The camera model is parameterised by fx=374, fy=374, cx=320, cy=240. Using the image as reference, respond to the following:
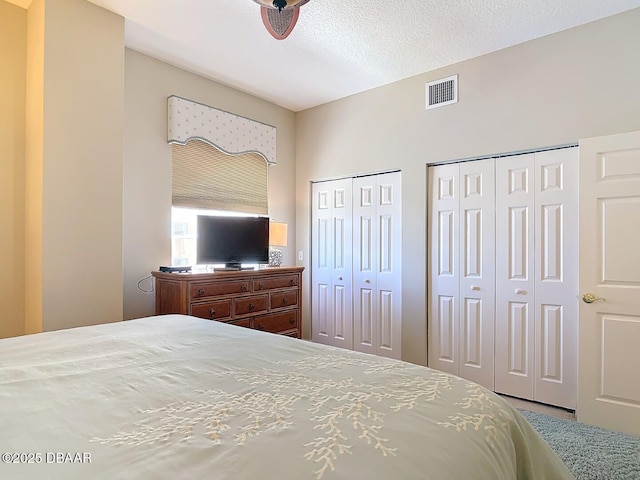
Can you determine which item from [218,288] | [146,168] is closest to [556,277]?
[218,288]

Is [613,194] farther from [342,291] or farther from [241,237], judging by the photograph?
[241,237]

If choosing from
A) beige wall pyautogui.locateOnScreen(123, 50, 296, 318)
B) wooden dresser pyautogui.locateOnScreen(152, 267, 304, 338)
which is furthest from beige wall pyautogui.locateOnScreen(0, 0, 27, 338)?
wooden dresser pyautogui.locateOnScreen(152, 267, 304, 338)

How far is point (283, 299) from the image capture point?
384 cm

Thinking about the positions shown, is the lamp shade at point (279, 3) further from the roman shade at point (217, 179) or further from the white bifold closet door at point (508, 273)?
the white bifold closet door at point (508, 273)

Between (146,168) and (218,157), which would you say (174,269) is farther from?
(218,157)

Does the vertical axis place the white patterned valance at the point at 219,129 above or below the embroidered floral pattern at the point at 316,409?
above

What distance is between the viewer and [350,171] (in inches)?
170

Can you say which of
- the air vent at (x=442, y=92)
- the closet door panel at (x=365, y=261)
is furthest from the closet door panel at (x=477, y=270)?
the closet door panel at (x=365, y=261)

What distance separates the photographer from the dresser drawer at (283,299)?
3.72 m

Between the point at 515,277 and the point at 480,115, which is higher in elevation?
the point at 480,115

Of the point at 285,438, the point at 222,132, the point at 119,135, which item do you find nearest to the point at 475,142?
the point at 222,132

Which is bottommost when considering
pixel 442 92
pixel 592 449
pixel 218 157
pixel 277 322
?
pixel 592 449

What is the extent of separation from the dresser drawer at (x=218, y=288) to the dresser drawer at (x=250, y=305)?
3.6 inches

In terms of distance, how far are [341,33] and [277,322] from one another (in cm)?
267
